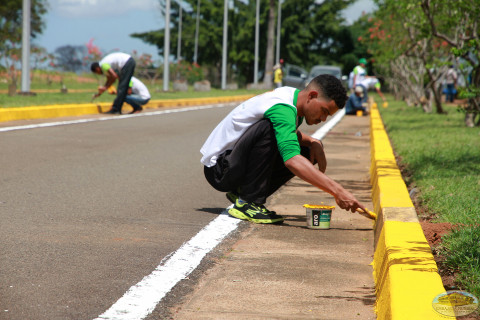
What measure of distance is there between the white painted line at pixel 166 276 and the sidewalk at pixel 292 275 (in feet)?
0.44

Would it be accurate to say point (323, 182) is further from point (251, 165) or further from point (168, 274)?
point (168, 274)

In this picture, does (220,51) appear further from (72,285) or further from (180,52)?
(72,285)

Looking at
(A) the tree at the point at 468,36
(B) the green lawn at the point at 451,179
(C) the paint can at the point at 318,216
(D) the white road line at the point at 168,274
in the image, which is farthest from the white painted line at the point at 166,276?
(A) the tree at the point at 468,36

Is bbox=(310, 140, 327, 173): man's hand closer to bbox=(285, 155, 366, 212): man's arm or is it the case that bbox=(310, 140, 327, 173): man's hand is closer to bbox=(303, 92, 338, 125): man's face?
bbox=(303, 92, 338, 125): man's face

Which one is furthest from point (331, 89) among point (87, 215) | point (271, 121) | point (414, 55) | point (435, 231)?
point (414, 55)

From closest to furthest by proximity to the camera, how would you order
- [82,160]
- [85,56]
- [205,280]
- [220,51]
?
1. [205,280]
2. [82,160]
3. [85,56]
4. [220,51]

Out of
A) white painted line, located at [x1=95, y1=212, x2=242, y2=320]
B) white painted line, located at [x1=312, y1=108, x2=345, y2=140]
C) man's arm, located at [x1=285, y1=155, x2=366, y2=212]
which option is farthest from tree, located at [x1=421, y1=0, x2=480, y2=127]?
white painted line, located at [x1=95, y1=212, x2=242, y2=320]

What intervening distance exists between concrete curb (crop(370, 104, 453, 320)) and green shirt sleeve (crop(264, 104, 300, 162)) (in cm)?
76

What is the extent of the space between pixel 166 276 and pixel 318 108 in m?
1.73

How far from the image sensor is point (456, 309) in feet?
10.6

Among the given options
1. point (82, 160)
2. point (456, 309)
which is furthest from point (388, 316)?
point (82, 160)

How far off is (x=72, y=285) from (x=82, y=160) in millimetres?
5051

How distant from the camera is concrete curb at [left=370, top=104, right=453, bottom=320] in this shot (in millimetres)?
3199

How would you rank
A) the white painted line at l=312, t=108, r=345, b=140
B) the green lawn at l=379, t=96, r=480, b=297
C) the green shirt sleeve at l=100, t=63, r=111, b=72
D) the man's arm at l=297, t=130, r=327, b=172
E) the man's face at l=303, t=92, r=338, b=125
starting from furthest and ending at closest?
1. the green shirt sleeve at l=100, t=63, r=111, b=72
2. the white painted line at l=312, t=108, r=345, b=140
3. the man's arm at l=297, t=130, r=327, b=172
4. the man's face at l=303, t=92, r=338, b=125
5. the green lawn at l=379, t=96, r=480, b=297
